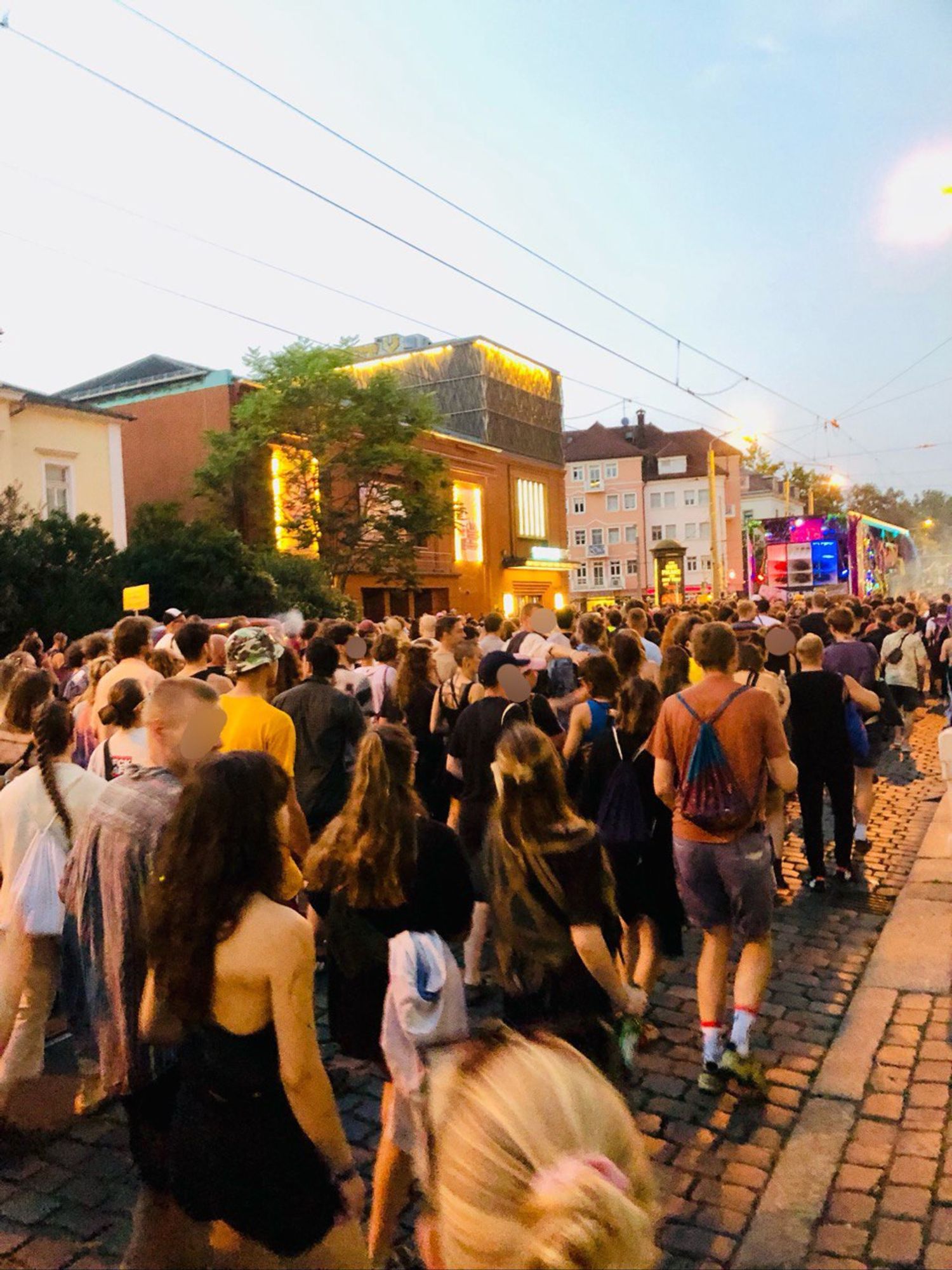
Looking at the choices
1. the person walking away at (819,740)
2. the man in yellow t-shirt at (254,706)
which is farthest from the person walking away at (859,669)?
the man in yellow t-shirt at (254,706)

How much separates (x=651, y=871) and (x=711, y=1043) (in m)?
0.82

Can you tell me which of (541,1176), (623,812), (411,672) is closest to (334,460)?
(411,672)

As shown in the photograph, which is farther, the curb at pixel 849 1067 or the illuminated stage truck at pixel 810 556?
the illuminated stage truck at pixel 810 556

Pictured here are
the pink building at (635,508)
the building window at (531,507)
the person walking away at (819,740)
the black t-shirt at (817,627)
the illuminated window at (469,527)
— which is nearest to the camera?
the person walking away at (819,740)

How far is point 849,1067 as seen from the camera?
15.1 feet

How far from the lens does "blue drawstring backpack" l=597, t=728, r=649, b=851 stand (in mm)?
4812

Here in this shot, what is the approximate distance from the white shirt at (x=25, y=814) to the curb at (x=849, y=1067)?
9.43 feet

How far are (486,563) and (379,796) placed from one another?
130 ft

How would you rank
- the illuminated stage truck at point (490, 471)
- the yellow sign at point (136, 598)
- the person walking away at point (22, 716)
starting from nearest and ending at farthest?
1. the person walking away at point (22, 716)
2. the yellow sign at point (136, 598)
3. the illuminated stage truck at point (490, 471)

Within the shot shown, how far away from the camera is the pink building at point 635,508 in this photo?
7462 centimetres

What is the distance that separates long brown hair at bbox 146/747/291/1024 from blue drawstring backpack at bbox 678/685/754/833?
2.44 m

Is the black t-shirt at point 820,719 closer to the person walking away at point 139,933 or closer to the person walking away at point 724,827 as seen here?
the person walking away at point 724,827

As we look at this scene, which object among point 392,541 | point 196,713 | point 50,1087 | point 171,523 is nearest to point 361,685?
point 50,1087

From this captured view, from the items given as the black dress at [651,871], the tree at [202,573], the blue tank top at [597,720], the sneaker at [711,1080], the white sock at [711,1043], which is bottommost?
the sneaker at [711,1080]
